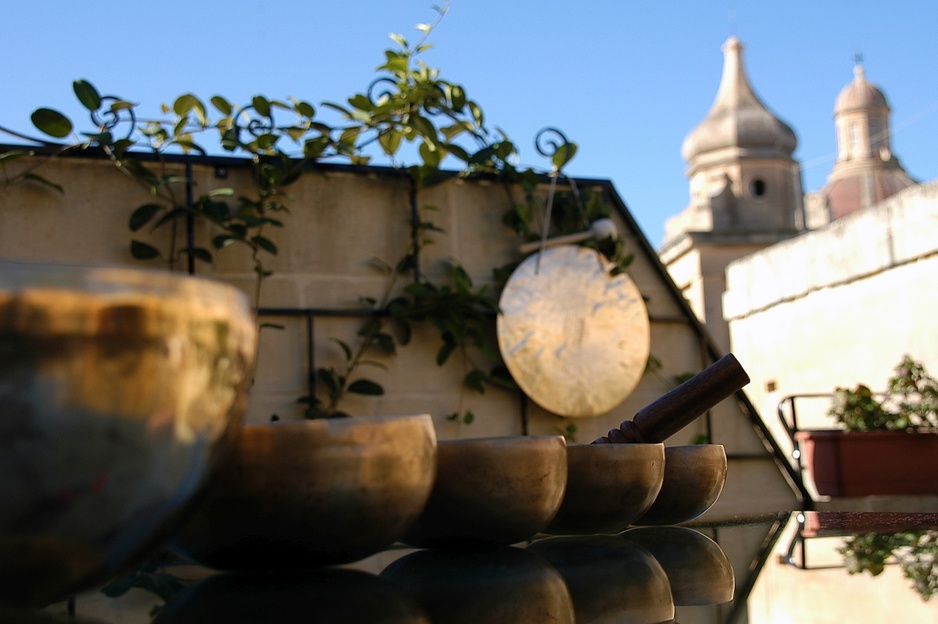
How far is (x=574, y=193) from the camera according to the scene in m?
2.57

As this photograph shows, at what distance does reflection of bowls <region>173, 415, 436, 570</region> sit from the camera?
49cm

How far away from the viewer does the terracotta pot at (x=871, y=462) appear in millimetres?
3996

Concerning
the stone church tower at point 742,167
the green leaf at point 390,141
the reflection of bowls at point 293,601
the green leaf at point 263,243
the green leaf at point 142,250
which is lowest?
the reflection of bowls at point 293,601

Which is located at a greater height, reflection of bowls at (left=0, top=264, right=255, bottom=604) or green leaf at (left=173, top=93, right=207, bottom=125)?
green leaf at (left=173, top=93, right=207, bottom=125)

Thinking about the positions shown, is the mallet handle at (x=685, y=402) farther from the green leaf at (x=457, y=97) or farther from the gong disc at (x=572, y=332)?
the green leaf at (x=457, y=97)

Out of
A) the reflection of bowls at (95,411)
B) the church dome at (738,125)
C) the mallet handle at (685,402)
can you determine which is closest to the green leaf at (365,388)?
the mallet handle at (685,402)

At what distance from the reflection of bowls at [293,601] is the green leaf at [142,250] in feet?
5.72

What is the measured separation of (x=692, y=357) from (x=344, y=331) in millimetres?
883

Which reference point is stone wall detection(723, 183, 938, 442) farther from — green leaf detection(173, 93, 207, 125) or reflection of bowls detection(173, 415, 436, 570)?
reflection of bowls detection(173, 415, 436, 570)

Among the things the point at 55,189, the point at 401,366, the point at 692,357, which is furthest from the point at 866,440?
the point at 55,189

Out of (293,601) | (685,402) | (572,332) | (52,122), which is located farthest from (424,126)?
(293,601)

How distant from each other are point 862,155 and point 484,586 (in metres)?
23.7

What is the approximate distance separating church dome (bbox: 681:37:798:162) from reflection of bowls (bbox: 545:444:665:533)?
16353 millimetres

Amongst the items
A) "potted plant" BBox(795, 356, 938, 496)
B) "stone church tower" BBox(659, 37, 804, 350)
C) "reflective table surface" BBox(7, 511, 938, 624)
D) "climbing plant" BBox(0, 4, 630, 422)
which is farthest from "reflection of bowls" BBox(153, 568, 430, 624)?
"stone church tower" BBox(659, 37, 804, 350)
